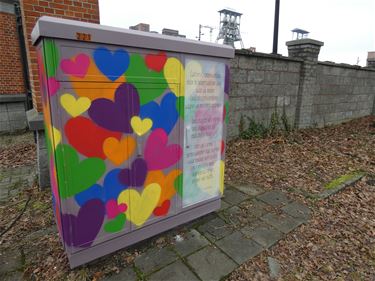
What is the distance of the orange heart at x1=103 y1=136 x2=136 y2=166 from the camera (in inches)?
75.9

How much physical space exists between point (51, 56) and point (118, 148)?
2.67ft

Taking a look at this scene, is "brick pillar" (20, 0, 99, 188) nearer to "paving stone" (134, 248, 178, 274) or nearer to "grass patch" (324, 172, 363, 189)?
"paving stone" (134, 248, 178, 274)

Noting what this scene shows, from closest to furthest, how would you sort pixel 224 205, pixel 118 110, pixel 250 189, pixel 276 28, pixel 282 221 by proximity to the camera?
pixel 118 110 → pixel 282 221 → pixel 224 205 → pixel 250 189 → pixel 276 28

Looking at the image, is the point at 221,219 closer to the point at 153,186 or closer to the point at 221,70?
the point at 153,186

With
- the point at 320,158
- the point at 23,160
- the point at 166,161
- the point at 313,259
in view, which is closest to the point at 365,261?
the point at 313,259

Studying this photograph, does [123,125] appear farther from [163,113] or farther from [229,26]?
[229,26]

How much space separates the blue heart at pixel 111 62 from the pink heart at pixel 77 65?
0.08m

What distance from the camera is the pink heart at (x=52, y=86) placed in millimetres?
1624

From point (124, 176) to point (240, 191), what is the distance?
80.6 inches

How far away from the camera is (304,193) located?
3.52m

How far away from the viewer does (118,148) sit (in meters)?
1.98

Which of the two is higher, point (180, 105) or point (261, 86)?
point (261, 86)

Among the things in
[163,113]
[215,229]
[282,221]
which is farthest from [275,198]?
[163,113]

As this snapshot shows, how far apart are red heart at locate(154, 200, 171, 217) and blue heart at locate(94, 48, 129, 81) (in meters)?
1.28
